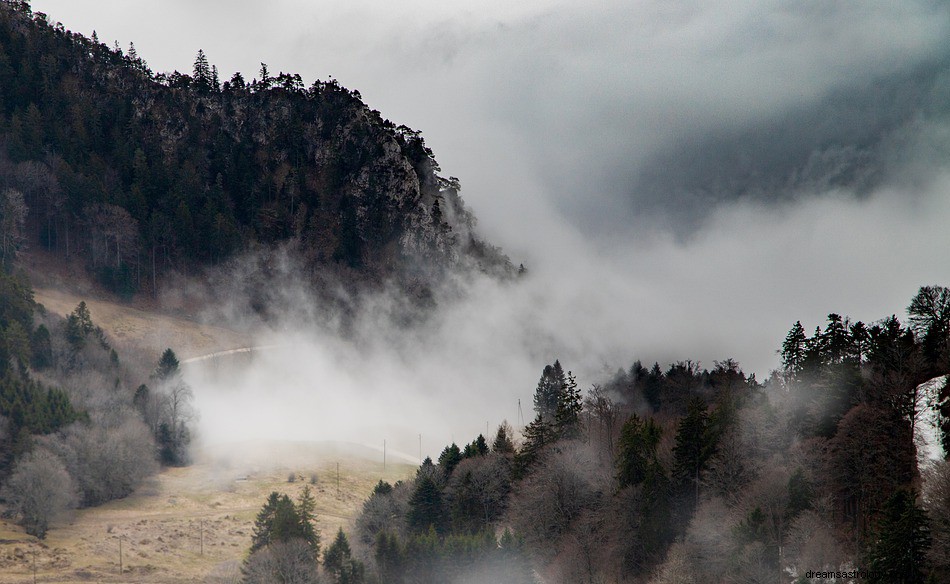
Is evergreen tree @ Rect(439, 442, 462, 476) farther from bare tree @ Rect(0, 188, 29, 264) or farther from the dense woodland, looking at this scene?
bare tree @ Rect(0, 188, 29, 264)

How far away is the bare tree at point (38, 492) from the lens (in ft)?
383

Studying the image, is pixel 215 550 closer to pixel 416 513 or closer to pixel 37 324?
pixel 416 513

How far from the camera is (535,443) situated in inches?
4099


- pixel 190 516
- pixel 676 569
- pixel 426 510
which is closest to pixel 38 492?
pixel 190 516

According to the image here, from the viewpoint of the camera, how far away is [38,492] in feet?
389

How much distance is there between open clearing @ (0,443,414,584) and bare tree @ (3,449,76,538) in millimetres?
1844

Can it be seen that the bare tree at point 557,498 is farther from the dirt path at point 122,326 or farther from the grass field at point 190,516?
the dirt path at point 122,326

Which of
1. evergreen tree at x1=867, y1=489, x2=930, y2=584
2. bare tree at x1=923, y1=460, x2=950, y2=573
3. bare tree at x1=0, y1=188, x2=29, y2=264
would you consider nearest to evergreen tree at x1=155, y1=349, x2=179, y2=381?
bare tree at x1=0, y1=188, x2=29, y2=264

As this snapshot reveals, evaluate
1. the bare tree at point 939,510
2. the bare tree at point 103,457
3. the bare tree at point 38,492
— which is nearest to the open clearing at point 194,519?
the bare tree at point 38,492

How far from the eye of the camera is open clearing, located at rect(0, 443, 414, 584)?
106 meters

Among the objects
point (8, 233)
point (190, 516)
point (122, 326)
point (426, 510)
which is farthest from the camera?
point (122, 326)

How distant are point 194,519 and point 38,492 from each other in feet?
66.6

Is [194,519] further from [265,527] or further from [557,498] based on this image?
[557,498]

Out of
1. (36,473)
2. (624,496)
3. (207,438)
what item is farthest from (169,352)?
(624,496)
